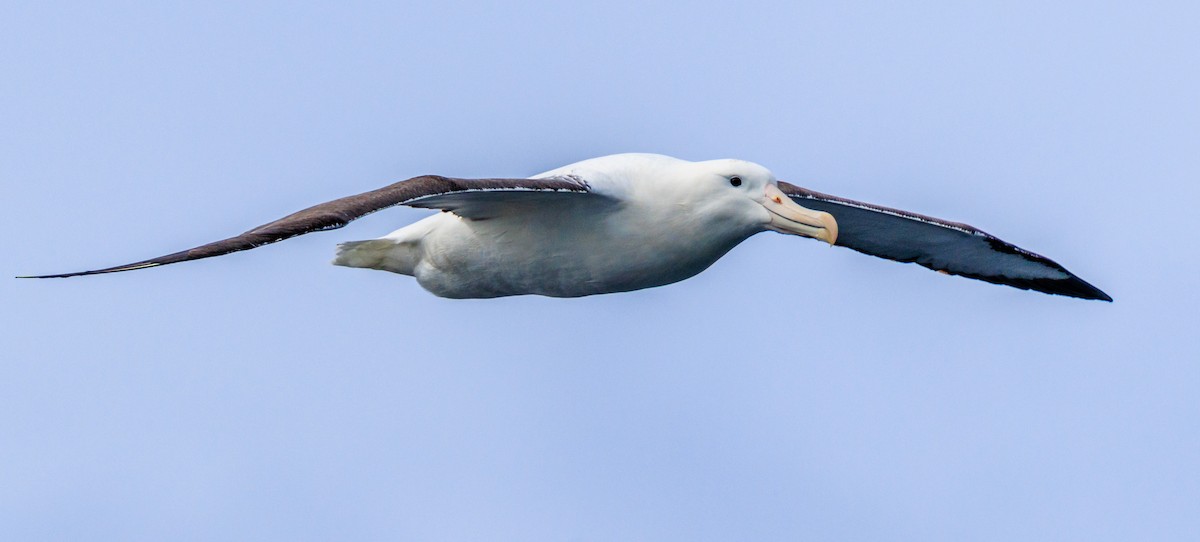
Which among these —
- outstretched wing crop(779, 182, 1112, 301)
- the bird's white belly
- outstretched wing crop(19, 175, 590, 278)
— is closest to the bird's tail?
the bird's white belly

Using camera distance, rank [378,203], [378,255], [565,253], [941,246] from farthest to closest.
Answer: [941,246]
[378,255]
[565,253]
[378,203]

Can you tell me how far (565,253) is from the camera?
18.2m

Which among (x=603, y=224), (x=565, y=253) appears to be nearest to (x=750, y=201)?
(x=603, y=224)

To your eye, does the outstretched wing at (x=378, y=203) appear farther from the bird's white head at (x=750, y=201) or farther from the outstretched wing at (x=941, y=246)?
the outstretched wing at (x=941, y=246)

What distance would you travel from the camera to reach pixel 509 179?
17391 mm

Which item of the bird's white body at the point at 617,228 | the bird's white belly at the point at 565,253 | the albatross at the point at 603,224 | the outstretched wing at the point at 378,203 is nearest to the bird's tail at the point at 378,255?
the albatross at the point at 603,224

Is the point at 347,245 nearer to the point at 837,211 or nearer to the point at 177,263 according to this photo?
the point at 177,263

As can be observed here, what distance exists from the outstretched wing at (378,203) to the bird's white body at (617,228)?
0.39 meters

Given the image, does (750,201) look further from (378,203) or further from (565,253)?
(378,203)

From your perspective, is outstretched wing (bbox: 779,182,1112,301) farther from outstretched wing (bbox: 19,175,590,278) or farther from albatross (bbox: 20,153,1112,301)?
outstretched wing (bbox: 19,175,590,278)

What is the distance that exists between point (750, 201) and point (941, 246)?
15.4ft

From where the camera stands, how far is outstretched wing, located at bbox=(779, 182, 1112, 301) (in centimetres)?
2081

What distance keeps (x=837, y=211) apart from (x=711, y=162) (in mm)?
3129

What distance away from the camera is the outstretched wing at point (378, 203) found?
1566 cm
